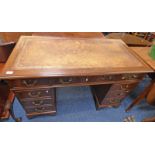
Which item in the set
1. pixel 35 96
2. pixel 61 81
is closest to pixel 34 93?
pixel 35 96

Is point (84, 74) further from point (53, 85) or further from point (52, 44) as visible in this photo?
point (52, 44)

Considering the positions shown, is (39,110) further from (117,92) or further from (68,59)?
(117,92)

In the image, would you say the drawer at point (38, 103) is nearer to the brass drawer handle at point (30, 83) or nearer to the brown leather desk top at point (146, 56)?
the brass drawer handle at point (30, 83)

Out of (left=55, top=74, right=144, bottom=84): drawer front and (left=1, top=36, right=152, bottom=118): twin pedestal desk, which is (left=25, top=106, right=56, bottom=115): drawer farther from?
(left=55, top=74, right=144, bottom=84): drawer front

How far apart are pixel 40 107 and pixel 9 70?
52 centimetres

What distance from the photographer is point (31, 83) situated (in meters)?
0.89

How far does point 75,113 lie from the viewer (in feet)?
4.71

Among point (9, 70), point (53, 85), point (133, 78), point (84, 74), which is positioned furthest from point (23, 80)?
point (133, 78)

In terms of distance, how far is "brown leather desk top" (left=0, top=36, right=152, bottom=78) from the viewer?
0.86 metres

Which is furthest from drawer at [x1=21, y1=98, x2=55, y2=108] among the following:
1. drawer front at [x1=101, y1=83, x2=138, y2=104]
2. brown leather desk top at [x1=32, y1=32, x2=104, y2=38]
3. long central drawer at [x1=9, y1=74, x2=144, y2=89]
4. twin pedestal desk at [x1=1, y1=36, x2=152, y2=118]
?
brown leather desk top at [x1=32, y1=32, x2=104, y2=38]

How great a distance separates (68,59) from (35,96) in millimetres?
431

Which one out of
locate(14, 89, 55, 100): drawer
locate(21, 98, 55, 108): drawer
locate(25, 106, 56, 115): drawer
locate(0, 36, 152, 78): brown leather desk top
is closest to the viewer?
locate(0, 36, 152, 78): brown leather desk top

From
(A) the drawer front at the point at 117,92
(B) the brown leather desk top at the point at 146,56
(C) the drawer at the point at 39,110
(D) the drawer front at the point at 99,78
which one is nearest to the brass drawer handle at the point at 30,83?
(D) the drawer front at the point at 99,78

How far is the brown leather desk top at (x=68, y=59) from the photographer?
0.86 m
